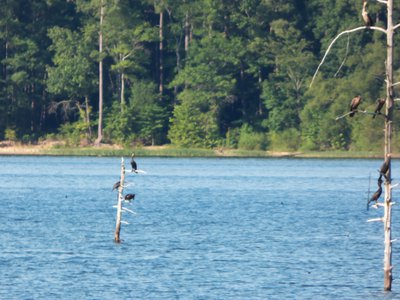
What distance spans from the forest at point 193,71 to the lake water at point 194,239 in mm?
23814

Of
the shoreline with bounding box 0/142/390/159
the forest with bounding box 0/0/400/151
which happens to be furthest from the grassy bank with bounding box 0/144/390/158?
the forest with bounding box 0/0/400/151

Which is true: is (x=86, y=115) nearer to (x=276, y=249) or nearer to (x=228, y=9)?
(x=228, y=9)

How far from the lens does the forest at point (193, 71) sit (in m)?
122

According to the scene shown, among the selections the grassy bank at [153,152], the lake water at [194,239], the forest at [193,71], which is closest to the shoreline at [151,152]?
the grassy bank at [153,152]

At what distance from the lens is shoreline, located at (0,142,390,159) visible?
122750 mm

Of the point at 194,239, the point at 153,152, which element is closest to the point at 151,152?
the point at 153,152

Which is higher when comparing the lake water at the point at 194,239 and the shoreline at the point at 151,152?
the shoreline at the point at 151,152

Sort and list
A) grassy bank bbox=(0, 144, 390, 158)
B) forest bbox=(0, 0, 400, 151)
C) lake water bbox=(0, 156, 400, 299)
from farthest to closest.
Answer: grassy bank bbox=(0, 144, 390, 158) < forest bbox=(0, 0, 400, 151) < lake water bbox=(0, 156, 400, 299)

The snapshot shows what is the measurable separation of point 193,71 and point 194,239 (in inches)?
2922

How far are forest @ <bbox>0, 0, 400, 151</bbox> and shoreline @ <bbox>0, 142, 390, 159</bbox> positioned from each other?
0.82 m

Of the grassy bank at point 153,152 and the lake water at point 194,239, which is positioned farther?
the grassy bank at point 153,152

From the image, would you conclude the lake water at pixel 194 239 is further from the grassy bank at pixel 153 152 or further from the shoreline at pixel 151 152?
the shoreline at pixel 151 152

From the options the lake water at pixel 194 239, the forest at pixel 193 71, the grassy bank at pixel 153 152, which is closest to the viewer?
the lake water at pixel 194 239

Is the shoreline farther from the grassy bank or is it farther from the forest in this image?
the forest
